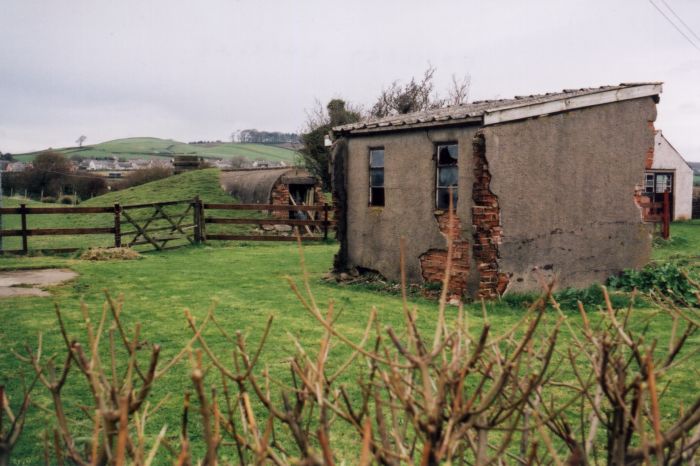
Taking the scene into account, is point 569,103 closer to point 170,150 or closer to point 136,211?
point 136,211

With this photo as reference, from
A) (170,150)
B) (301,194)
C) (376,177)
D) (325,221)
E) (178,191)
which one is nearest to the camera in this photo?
(376,177)

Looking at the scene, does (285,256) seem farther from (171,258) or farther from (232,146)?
(232,146)

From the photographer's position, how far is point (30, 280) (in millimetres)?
12664

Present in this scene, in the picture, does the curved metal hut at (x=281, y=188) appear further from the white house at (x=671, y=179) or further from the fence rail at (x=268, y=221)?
the white house at (x=671, y=179)

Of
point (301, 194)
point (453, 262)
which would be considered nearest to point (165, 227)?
point (301, 194)

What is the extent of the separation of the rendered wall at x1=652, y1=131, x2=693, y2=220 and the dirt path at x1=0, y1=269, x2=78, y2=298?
27.5 metres

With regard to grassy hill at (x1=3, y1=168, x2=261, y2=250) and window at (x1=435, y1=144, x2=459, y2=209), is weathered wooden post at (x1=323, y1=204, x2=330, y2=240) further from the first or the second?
window at (x1=435, y1=144, x2=459, y2=209)

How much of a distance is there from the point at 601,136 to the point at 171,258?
1095 cm

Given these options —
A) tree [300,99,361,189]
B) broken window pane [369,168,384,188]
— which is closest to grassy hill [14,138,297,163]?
tree [300,99,361,189]

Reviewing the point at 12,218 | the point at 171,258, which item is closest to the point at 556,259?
the point at 171,258

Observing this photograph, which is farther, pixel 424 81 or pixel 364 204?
pixel 424 81

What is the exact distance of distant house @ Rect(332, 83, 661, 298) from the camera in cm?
1072

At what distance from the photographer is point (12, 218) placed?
31359 millimetres

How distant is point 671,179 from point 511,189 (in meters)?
25.0
